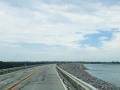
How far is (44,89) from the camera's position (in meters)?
21.9

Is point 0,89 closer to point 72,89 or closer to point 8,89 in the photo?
point 8,89

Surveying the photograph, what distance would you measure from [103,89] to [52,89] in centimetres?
495

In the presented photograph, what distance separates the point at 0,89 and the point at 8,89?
0.50 meters

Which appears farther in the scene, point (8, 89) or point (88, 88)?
point (8, 89)

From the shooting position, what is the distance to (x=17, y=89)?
22.2 m

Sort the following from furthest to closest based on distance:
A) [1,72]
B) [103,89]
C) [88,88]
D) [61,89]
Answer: [1,72] → [103,89] → [61,89] → [88,88]

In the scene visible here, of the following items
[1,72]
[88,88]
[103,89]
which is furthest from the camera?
[1,72]

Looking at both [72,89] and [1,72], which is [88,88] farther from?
[1,72]

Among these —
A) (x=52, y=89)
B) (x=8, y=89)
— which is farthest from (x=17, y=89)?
(x=52, y=89)

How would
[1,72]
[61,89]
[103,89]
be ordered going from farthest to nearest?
[1,72] < [103,89] < [61,89]

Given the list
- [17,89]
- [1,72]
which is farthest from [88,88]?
[1,72]

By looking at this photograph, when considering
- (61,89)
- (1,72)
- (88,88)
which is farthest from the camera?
(1,72)

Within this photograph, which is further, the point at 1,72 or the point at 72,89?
the point at 1,72

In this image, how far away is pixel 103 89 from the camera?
25250 mm
